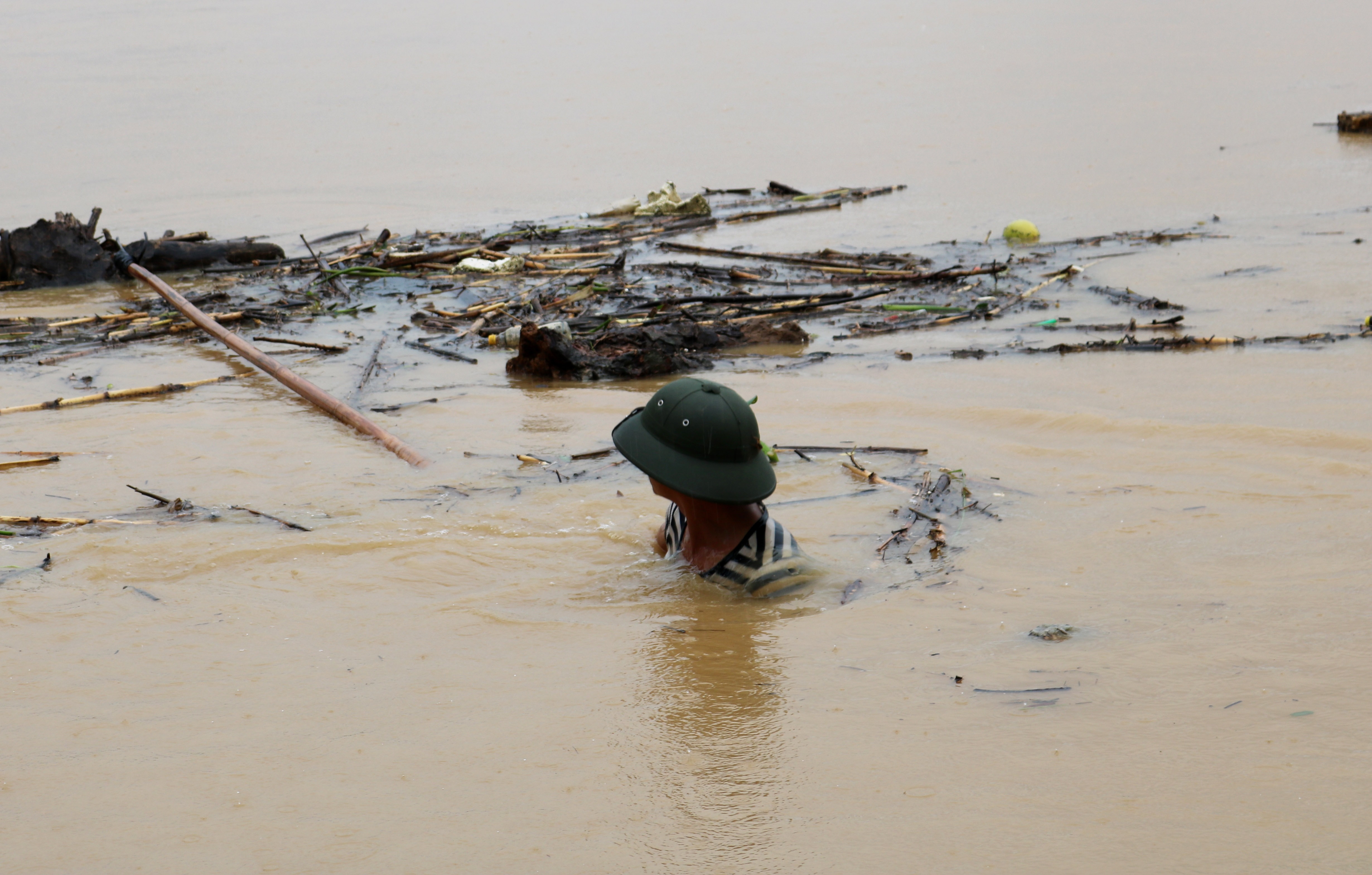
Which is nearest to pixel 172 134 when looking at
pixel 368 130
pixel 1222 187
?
pixel 368 130

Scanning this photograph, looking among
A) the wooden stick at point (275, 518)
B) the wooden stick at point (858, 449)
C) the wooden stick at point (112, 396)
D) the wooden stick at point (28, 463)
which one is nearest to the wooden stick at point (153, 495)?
the wooden stick at point (275, 518)

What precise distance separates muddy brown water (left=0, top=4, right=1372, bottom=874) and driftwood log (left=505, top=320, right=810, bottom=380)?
268 millimetres

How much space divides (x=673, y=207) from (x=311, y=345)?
5.49m

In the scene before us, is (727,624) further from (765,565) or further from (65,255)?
(65,255)

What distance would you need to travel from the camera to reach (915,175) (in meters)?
14.2

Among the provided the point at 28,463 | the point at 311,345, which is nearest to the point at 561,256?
the point at 311,345

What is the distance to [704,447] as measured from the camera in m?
3.32

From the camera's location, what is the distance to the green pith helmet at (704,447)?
3303 mm

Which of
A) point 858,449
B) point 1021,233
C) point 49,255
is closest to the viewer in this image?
point 858,449

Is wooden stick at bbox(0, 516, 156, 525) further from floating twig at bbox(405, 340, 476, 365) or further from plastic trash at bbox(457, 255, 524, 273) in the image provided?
plastic trash at bbox(457, 255, 524, 273)

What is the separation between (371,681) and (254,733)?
0.37m

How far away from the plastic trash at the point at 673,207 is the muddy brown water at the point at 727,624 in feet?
15.1

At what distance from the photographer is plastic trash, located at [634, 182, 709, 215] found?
12.0 meters

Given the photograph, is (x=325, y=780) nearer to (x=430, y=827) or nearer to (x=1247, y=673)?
(x=430, y=827)
